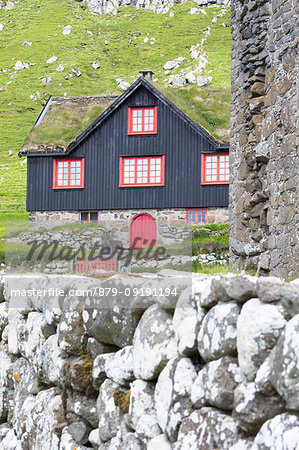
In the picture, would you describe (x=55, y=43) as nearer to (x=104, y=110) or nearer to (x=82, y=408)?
(x=104, y=110)

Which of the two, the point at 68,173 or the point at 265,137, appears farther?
the point at 68,173

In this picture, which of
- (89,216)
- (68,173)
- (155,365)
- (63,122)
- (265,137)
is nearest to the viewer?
(155,365)

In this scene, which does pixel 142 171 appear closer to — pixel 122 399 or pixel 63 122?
pixel 63 122

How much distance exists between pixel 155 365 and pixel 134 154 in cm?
2681

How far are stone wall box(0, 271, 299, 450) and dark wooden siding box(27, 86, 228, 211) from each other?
23.3 meters

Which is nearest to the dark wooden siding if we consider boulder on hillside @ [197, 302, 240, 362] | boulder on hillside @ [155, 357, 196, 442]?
boulder on hillside @ [155, 357, 196, 442]

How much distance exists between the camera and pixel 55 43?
142375mm

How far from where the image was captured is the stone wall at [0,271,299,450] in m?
2.80

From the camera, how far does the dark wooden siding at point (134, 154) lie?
29500mm

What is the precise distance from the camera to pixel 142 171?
3027 centimetres

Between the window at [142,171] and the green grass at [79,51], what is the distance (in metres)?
33.2

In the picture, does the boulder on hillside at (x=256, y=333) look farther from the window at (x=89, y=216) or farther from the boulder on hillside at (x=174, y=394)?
the window at (x=89, y=216)

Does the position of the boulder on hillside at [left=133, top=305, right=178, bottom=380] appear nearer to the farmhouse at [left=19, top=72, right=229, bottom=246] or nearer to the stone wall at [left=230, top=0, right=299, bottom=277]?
the stone wall at [left=230, top=0, right=299, bottom=277]

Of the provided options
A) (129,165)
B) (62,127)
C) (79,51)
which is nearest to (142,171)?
(129,165)
